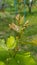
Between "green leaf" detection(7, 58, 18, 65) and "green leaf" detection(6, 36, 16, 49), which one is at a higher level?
"green leaf" detection(6, 36, 16, 49)

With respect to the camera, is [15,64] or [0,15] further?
[0,15]

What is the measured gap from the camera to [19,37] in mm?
409

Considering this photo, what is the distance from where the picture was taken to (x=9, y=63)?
1.20 feet

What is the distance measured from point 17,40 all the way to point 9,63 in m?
0.05

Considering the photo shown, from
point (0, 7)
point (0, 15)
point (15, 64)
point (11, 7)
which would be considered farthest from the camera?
point (11, 7)

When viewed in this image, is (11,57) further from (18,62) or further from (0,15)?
(0,15)

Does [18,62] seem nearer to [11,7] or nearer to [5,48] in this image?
[5,48]

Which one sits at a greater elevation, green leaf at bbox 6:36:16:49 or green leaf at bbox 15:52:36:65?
green leaf at bbox 6:36:16:49

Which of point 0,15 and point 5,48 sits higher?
point 5,48

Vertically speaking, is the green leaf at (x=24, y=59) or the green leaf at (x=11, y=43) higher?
the green leaf at (x=11, y=43)

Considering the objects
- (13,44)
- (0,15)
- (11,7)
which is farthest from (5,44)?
(11,7)

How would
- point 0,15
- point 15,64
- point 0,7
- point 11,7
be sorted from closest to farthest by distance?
point 15,64 < point 0,7 < point 0,15 < point 11,7

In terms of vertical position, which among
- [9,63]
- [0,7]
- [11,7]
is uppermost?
[9,63]

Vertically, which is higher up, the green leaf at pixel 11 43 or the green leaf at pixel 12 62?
the green leaf at pixel 11 43
